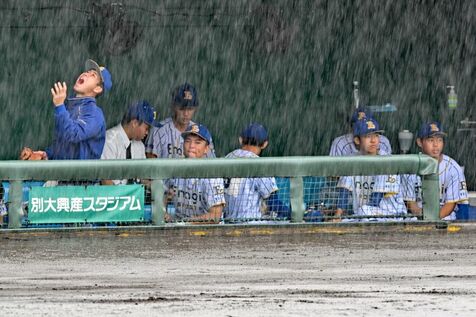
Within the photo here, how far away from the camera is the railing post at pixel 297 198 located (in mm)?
11758

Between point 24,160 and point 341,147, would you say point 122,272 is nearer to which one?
point 24,160

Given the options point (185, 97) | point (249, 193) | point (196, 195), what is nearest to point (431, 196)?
point (249, 193)

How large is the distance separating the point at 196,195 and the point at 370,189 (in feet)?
5.08

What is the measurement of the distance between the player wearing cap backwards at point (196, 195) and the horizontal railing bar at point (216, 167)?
0.12m

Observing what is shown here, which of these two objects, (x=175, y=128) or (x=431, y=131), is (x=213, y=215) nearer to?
(x=175, y=128)

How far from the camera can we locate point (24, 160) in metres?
Answer: 11.5

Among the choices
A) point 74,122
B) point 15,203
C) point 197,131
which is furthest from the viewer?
point 197,131

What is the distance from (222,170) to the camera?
37.8 feet

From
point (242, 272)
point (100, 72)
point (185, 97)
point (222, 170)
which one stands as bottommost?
point (242, 272)

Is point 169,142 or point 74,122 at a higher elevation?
point 74,122

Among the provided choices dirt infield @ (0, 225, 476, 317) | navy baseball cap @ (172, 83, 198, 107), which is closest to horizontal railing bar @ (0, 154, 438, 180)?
dirt infield @ (0, 225, 476, 317)

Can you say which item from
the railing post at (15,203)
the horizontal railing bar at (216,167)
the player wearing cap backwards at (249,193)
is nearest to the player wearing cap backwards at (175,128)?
the player wearing cap backwards at (249,193)

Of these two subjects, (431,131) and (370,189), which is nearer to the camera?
(370,189)

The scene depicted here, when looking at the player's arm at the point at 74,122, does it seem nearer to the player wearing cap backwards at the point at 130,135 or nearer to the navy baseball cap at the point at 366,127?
the player wearing cap backwards at the point at 130,135
